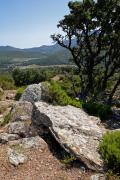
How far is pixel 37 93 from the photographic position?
1736 cm

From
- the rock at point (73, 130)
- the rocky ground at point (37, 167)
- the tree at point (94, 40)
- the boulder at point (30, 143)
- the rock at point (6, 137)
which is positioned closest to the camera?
the rocky ground at point (37, 167)

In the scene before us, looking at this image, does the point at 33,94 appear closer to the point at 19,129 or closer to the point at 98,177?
the point at 19,129

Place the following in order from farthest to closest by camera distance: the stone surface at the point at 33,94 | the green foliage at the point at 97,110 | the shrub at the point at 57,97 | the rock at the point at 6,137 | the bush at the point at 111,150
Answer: the green foliage at the point at 97,110 → the stone surface at the point at 33,94 → the shrub at the point at 57,97 → the rock at the point at 6,137 → the bush at the point at 111,150

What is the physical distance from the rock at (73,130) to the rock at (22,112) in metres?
0.82

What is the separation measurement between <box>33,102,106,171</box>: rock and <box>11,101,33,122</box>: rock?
82 cm

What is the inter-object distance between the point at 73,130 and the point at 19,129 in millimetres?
2560

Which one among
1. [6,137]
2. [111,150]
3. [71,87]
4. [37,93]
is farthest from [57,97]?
[71,87]

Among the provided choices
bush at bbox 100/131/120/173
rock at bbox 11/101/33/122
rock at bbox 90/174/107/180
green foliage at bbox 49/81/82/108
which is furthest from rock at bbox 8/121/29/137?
rock at bbox 90/174/107/180

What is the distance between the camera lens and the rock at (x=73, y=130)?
11.7 m

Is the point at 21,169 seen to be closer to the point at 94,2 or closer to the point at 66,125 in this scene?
the point at 66,125

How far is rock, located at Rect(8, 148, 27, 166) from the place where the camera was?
39.2 ft

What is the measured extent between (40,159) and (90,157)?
6.23 feet

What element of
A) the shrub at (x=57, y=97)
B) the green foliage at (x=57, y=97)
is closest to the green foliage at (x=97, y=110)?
the green foliage at (x=57, y=97)

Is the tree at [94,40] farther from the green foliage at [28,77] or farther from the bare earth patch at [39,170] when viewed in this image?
the green foliage at [28,77]
